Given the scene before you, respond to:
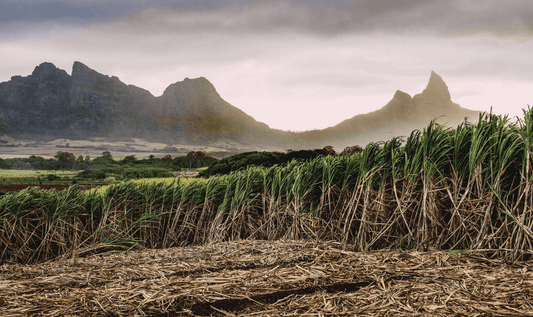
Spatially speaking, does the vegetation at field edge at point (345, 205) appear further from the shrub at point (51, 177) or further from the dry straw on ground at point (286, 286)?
the shrub at point (51, 177)

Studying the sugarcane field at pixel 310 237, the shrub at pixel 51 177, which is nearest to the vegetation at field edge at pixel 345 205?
the sugarcane field at pixel 310 237

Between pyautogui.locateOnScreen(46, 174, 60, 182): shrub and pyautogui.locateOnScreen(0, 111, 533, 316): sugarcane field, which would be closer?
pyautogui.locateOnScreen(0, 111, 533, 316): sugarcane field

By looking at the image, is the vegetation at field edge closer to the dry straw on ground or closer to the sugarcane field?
the sugarcane field

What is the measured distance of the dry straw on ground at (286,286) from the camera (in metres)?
1.92

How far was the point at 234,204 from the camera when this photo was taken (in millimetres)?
4730

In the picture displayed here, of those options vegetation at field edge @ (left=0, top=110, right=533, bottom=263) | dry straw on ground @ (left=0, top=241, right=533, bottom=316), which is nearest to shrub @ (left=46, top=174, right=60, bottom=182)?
vegetation at field edge @ (left=0, top=110, right=533, bottom=263)

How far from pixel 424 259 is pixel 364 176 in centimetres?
124

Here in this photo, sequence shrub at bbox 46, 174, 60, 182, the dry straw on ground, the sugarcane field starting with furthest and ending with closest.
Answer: shrub at bbox 46, 174, 60, 182
the sugarcane field
the dry straw on ground

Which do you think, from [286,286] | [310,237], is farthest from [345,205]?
[286,286]

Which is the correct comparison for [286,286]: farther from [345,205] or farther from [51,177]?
[51,177]

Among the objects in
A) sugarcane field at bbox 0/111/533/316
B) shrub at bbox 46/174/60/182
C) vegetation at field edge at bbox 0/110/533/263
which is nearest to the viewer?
sugarcane field at bbox 0/111/533/316

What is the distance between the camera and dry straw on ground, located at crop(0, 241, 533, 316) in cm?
192

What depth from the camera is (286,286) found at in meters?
2.17

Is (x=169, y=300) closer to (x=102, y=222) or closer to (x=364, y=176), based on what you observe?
(x=364, y=176)
